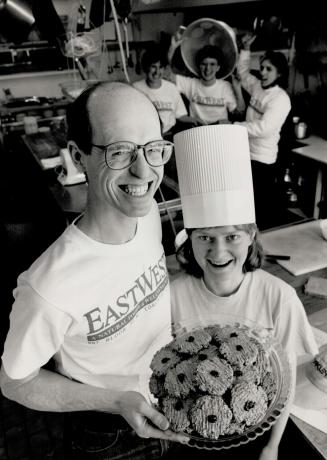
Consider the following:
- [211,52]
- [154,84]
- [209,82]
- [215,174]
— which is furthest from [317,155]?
[215,174]

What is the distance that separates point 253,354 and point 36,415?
2.07 metres

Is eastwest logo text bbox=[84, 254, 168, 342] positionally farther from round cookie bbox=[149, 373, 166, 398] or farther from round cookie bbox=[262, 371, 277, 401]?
round cookie bbox=[262, 371, 277, 401]

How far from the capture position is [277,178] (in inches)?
187

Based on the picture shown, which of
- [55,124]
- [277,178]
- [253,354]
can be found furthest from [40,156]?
[253,354]

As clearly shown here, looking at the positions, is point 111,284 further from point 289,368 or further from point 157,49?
point 157,49

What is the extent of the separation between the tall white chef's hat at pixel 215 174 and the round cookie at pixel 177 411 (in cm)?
63

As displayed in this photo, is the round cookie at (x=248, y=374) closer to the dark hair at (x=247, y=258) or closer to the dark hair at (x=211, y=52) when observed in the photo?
the dark hair at (x=247, y=258)

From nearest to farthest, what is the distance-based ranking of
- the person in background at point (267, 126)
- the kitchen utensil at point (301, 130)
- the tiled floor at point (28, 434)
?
the tiled floor at point (28, 434) → the person in background at point (267, 126) → the kitchen utensil at point (301, 130)

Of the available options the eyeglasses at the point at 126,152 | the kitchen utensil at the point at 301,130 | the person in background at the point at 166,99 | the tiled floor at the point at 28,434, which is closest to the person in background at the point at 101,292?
the eyeglasses at the point at 126,152

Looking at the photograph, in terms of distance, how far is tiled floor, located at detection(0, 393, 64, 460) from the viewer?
2.46 meters

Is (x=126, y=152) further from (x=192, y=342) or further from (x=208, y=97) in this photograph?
(x=208, y=97)

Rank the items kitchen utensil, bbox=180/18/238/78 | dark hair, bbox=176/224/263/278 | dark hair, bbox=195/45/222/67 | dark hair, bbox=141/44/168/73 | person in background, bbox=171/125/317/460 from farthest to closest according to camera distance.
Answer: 1. dark hair, bbox=141/44/168/73
2. dark hair, bbox=195/45/222/67
3. kitchen utensil, bbox=180/18/238/78
4. dark hair, bbox=176/224/263/278
5. person in background, bbox=171/125/317/460

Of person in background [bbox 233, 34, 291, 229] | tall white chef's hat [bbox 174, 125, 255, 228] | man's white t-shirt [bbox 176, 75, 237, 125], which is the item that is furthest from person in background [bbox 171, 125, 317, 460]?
man's white t-shirt [bbox 176, 75, 237, 125]

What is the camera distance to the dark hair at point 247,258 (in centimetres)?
161
